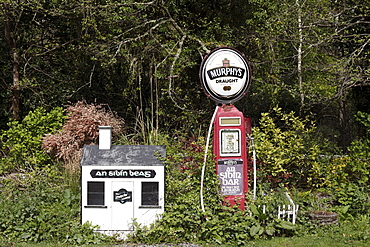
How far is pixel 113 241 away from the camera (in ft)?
21.9

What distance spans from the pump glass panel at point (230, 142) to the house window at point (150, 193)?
1.18m

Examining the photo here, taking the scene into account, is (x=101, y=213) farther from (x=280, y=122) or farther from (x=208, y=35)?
(x=280, y=122)

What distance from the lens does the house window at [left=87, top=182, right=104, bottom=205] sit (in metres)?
6.90

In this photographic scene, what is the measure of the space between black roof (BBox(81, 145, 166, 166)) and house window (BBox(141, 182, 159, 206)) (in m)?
0.31

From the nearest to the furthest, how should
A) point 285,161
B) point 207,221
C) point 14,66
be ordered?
point 207,221, point 285,161, point 14,66

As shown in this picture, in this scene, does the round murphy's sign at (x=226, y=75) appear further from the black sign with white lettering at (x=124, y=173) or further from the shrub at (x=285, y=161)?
the shrub at (x=285, y=161)

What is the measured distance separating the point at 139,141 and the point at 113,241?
4.12 metres

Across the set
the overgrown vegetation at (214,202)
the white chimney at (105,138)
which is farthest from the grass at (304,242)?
the white chimney at (105,138)

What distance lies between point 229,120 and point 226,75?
0.72 metres

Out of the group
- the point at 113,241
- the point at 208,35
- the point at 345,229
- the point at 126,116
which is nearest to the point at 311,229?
the point at 345,229

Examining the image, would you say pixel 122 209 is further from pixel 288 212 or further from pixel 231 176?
pixel 288 212

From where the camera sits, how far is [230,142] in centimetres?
723

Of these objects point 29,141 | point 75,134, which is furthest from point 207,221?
point 29,141

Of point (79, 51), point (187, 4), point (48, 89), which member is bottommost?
point (48, 89)
